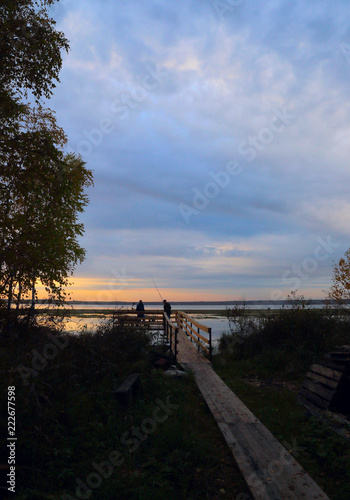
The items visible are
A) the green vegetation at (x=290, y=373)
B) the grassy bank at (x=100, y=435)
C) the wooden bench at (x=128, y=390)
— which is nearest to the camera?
the grassy bank at (x=100, y=435)

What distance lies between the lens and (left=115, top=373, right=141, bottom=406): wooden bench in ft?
21.4

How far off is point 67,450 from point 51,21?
11.7 metres

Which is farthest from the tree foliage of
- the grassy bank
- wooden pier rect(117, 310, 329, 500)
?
wooden pier rect(117, 310, 329, 500)

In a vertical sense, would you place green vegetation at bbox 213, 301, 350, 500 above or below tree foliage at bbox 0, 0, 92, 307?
below

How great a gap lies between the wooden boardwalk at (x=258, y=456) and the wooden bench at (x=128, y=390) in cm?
163

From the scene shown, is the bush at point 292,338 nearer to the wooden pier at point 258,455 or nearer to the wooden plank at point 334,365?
the wooden pier at point 258,455

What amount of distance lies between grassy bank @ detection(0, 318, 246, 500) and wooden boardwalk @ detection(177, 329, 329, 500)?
0.22 m

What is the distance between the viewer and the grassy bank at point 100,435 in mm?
4191

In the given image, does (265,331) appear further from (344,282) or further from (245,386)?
(344,282)

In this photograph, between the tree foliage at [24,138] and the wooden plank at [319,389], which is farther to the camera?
the tree foliage at [24,138]

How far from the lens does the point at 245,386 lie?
9.60 meters

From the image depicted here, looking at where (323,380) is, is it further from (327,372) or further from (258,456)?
(258,456)

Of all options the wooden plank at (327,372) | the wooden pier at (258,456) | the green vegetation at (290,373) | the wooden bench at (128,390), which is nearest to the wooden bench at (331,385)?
the wooden plank at (327,372)

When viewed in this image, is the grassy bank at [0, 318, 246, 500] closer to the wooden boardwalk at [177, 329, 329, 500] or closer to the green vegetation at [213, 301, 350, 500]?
the wooden boardwalk at [177, 329, 329, 500]
